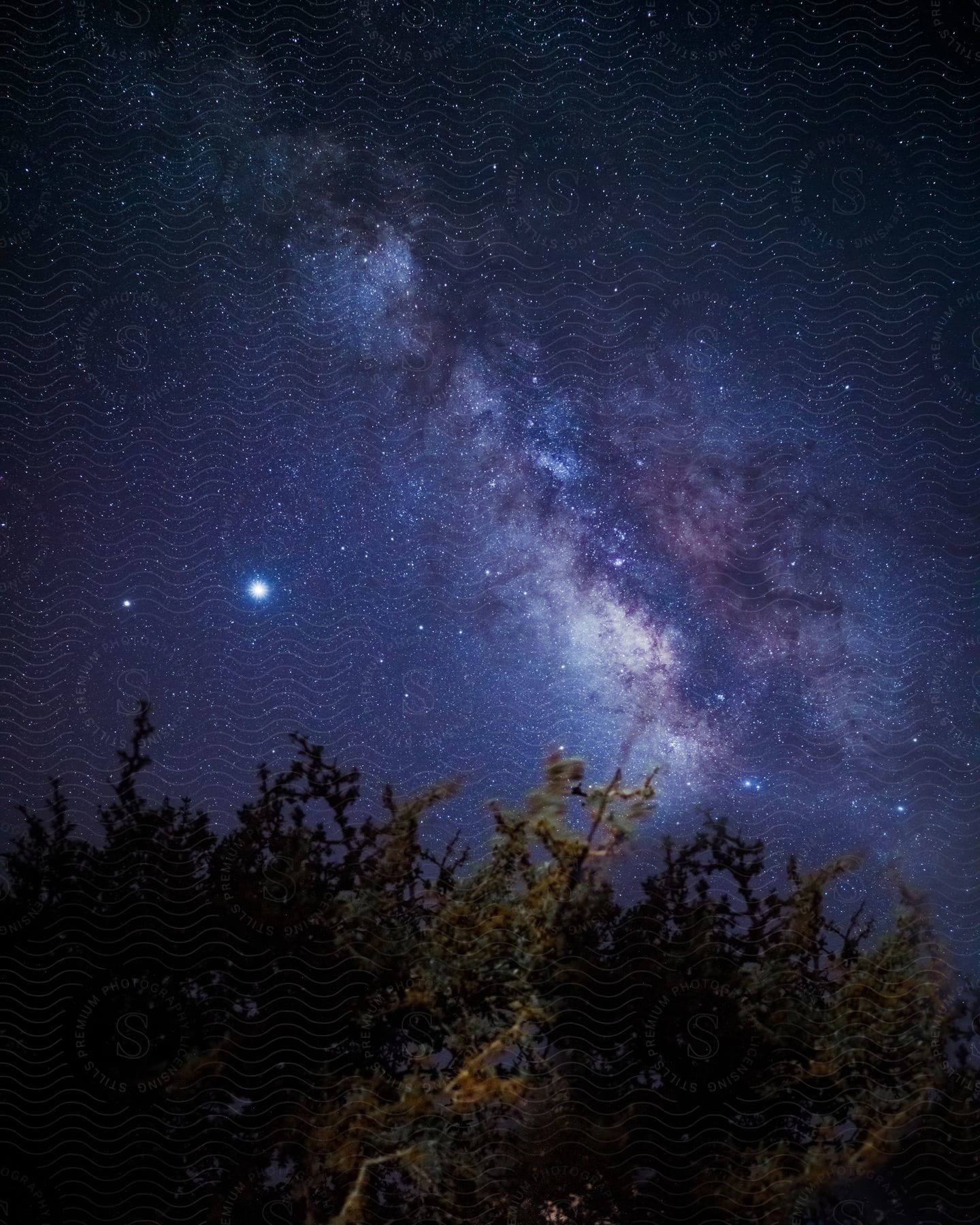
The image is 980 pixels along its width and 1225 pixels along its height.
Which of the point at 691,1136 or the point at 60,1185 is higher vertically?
the point at 691,1136

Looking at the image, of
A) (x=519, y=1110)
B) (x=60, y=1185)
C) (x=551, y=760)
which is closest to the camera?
(x=60, y=1185)

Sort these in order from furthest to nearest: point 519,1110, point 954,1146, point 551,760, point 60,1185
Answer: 1. point 551,760
2. point 954,1146
3. point 519,1110
4. point 60,1185

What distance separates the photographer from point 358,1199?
263 inches

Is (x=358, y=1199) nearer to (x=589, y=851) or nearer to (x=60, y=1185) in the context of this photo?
(x=60, y=1185)

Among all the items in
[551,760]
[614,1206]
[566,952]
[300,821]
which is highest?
[551,760]

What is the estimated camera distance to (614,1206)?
694 cm

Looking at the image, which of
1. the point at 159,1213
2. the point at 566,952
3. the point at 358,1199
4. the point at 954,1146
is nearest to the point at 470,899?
the point at 566,952

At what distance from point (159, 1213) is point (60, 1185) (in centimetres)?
74

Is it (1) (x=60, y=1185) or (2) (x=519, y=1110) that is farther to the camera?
(2) (x=519, y=1110)

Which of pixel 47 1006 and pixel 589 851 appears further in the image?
pixel 589 851

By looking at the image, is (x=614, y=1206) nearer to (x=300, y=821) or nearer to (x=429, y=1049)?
(x=429, y=1049)

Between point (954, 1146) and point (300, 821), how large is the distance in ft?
20.1

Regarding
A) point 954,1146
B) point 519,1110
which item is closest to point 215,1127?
point 519,1110

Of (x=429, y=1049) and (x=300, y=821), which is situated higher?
(x=300, y=821)
